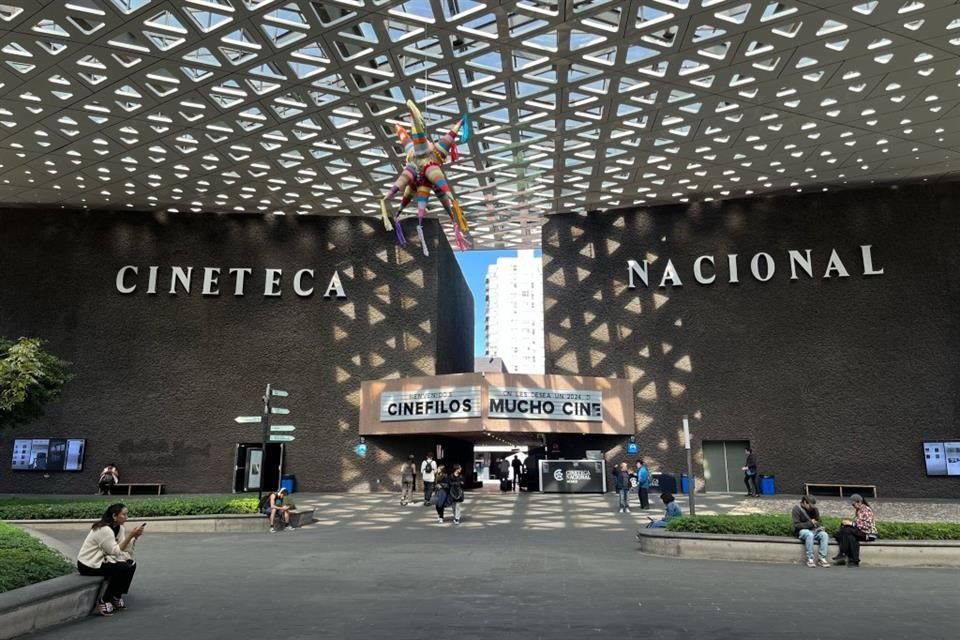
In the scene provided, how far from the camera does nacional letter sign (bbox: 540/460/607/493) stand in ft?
85.5

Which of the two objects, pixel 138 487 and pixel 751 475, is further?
pixel 138 487

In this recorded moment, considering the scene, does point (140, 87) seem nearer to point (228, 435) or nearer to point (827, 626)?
point (228, 435)

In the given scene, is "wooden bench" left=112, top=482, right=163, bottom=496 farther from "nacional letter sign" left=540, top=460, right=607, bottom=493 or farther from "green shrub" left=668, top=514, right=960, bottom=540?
"green shrub" left=668, top=514, right=960, bottom=540

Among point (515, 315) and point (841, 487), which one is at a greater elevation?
point (515, 315)

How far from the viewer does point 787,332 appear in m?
26.9

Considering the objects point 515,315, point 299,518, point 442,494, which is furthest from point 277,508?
point 515,315

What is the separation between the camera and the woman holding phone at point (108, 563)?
7.33 meters

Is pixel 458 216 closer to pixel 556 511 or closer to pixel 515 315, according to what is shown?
pixel 556 511

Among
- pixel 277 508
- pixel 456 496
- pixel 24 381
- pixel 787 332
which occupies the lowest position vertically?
pixel 277 508

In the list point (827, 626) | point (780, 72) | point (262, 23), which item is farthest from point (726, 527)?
point (262, 23)

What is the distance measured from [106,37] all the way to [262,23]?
4.32 metres

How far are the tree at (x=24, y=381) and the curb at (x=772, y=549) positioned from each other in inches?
755

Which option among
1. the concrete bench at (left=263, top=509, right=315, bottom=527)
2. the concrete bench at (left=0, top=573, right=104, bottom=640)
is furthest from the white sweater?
the concrete bench at (left=263, top=509, right=315, bottom=527)

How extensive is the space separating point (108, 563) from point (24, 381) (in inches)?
603
